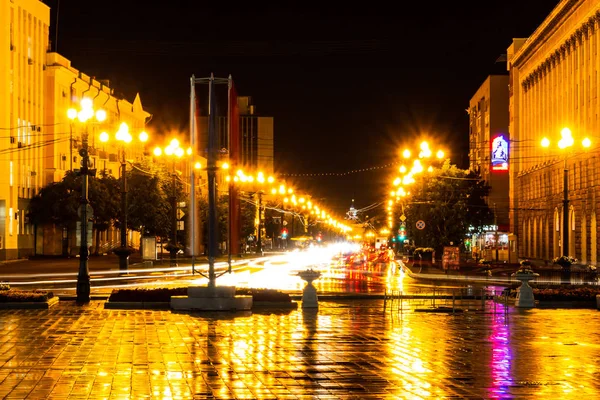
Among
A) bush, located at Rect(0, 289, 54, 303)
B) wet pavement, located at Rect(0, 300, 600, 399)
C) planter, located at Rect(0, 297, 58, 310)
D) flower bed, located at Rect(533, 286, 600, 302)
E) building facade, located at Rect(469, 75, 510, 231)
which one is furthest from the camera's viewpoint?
building facade, located at Rect(469, 75, 510, 231)

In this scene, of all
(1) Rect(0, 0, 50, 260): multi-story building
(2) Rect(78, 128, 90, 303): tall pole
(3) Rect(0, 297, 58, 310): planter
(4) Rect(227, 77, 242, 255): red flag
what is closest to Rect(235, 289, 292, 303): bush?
(4) Rect(227, 77, 242, 255): red flag

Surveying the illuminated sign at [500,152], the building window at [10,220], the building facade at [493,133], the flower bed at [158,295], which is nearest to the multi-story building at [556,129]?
the illuminated sign at [500,152]

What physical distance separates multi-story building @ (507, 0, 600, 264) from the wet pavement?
36.8 m

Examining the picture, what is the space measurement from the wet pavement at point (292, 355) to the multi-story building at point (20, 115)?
51008mm

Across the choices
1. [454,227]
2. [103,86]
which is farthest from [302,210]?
[454,227]

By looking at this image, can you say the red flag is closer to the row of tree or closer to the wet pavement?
the wet pavement

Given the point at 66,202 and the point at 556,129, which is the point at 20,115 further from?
the point at 556,129

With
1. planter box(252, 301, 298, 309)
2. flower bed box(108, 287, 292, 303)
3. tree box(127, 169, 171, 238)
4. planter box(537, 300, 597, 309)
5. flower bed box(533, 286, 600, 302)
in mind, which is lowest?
planter box(537, 300, 597, 309)

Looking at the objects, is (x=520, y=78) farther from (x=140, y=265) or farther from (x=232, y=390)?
(x=232, y=390)

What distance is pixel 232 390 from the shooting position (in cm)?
1359

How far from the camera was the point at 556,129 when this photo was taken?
94.7 meters

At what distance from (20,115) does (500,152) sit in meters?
50.0

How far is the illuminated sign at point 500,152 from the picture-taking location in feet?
333

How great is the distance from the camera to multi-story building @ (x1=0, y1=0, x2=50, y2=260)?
249 feet
